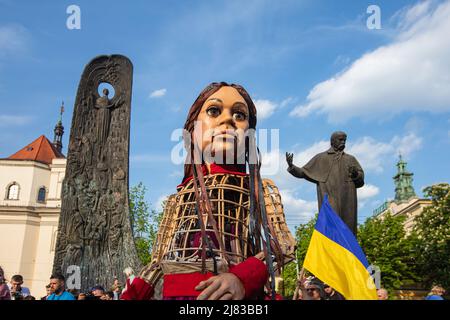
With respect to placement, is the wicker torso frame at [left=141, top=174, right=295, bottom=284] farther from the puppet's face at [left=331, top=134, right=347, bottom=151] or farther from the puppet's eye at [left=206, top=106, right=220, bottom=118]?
the puppet's face at [left=331, top=134, right=347, bottom=151]

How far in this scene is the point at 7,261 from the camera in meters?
28.3

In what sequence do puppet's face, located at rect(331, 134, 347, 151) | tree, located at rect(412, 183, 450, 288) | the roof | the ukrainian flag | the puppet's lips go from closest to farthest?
the ukrainian flag < the puppet's lips < puppet's face, located at rect(331, 134, 347, 151) < tree, located at rect(412, 183, 450, 288) < the roof

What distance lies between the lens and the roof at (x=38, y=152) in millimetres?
35453

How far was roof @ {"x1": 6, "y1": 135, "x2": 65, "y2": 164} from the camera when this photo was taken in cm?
3545

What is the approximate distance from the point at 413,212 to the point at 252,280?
4184 cm

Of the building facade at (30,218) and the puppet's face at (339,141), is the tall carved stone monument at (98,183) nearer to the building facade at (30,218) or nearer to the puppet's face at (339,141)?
the puppet's face at (339,141)

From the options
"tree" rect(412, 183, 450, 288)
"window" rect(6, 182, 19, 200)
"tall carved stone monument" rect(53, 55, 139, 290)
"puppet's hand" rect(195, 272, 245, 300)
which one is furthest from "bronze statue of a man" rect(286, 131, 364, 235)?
"window" rect(6, 182, 19, 200)

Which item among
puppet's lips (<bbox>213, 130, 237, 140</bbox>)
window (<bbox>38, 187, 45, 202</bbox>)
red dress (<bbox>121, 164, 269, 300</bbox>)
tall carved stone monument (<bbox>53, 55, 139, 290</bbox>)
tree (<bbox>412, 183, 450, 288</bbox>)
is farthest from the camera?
window (<bbox>38, 187, 45, 202</bbox>)

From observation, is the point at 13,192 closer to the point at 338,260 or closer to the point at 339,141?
the point at 339,141

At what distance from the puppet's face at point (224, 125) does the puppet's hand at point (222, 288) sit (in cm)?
134

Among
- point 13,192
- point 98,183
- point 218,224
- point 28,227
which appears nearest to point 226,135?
point 218,224

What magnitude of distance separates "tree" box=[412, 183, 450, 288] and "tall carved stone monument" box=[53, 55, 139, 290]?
1830cm
